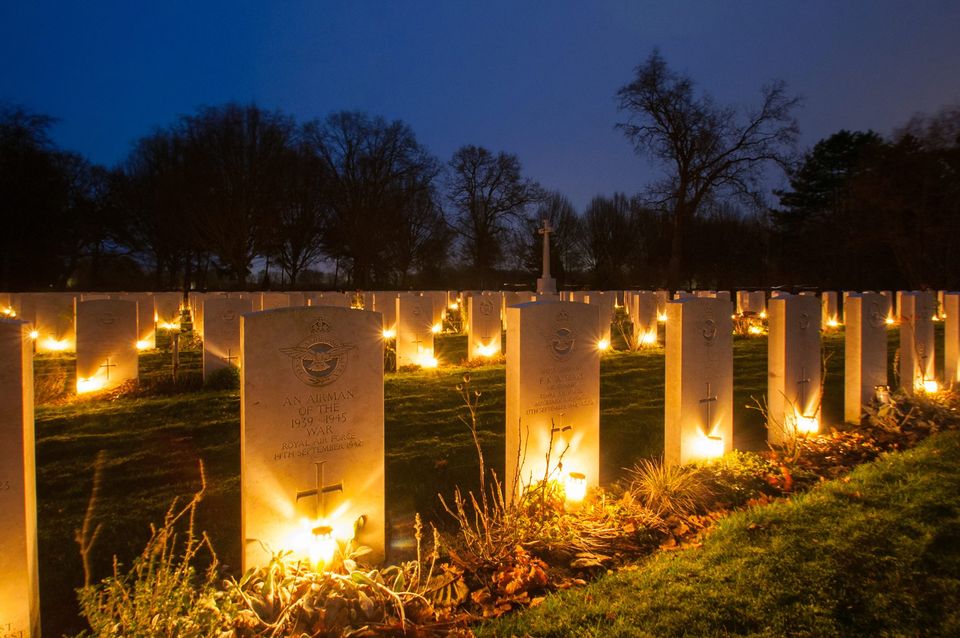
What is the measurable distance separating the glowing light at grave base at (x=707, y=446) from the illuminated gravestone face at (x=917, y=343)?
396 centimetres

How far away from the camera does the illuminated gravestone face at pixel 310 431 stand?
3477 millimetres

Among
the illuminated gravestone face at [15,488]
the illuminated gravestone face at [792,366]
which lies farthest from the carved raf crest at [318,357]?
the illuminated gravestone face at [792,366]

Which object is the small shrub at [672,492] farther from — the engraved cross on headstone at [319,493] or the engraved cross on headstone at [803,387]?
the engraved cross on headstone at [319,493]

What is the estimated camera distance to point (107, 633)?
96.8 inches

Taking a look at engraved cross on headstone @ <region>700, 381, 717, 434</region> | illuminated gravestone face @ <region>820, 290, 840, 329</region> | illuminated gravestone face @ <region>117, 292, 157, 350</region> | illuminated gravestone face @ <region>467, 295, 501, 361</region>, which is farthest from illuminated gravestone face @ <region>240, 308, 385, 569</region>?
illuminated gravestone face @ <region>820, 290, 840, 329</region>

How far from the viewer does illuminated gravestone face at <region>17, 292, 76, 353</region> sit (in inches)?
531

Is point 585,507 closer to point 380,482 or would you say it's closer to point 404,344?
point 380,482

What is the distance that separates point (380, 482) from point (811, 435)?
502cm

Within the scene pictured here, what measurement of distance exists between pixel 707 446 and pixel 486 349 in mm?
7215

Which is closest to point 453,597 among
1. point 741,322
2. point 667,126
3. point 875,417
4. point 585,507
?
point 585,507

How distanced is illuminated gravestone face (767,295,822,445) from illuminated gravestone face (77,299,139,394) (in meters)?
9.55

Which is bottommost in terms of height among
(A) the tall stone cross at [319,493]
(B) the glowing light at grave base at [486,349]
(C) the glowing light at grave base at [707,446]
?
(C) the glowing light at grave base at [707,446]

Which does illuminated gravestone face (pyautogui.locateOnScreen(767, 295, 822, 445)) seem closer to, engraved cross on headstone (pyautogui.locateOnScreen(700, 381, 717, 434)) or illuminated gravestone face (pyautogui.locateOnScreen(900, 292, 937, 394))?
engraved cross on headstone (pyautogui.locateOnScreen(700, 381, 717, 434))

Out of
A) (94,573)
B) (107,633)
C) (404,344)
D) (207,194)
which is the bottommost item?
(94,573)
